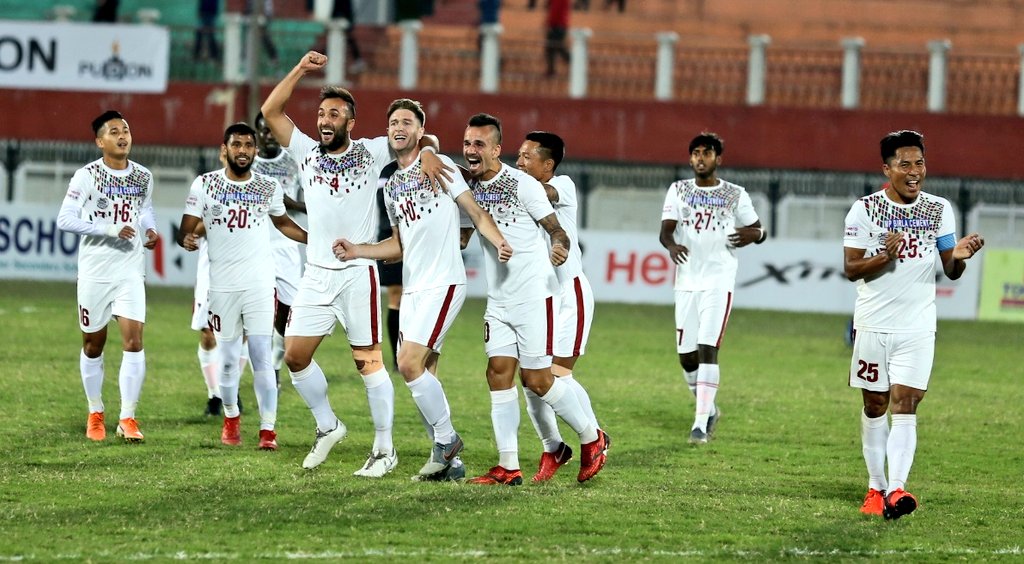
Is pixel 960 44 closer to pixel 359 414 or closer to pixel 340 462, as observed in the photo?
pixel 359 414

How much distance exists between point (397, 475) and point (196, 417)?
2.87 m

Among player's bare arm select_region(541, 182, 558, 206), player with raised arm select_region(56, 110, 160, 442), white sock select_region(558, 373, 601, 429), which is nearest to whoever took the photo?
white sock select_region(558, 373, 601, 429)

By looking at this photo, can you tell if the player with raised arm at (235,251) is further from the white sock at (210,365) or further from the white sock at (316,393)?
the white sock at (210,365)

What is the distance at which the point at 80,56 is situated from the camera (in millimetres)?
27141

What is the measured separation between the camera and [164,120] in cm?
2917

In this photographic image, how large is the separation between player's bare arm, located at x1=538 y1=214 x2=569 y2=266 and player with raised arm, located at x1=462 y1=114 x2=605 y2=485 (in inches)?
0.4

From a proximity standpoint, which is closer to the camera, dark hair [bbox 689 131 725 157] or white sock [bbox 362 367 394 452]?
white sock [bbox 362 367 394 452]

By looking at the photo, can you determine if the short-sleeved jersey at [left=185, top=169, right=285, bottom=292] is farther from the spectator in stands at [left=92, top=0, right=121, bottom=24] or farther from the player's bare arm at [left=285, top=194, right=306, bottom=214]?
the spectator in stands at [left=92, top=0, right=121, bottom=24]

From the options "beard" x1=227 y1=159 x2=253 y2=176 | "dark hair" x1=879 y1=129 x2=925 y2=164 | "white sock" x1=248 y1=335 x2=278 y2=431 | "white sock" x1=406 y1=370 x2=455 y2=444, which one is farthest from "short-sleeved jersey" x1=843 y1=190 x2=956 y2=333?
"beard" x1=227 y1=159 x2=253 y2=176

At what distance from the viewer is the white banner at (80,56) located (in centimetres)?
2702

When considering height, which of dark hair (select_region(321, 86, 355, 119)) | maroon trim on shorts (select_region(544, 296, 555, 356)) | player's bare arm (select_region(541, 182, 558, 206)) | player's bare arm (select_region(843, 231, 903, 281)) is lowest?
maroon trim on shorts (select_region(544, 296, 555, 356))

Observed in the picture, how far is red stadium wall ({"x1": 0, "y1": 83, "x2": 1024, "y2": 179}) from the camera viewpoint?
91.4 ft

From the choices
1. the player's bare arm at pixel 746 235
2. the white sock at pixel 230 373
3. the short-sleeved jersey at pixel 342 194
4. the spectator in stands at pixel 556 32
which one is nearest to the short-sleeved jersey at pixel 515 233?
the short-sleeved jersey at pixel 342 194

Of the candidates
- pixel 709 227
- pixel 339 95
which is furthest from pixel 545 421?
pixel 709 227
